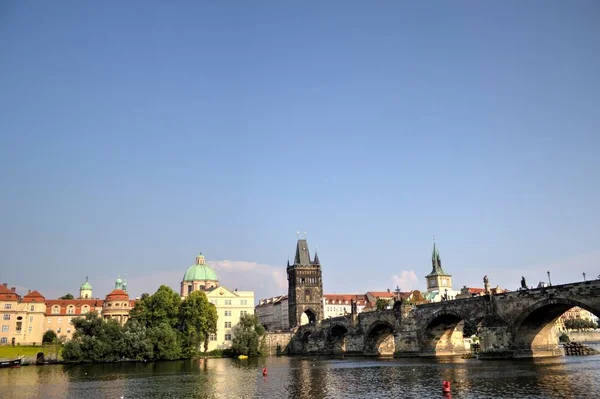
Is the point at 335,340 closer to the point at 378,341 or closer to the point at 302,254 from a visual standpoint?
the point at 378,341

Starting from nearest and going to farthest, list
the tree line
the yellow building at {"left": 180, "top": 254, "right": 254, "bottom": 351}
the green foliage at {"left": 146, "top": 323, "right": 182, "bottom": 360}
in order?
the tree line < the green foliage at {"left": 146, "top": 323, "right": 182, "bottom": 360} < the yellow building at {"left": 180, "top": 254, "right": 254, "bottom": 351}

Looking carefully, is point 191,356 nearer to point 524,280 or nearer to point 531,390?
point 524,280

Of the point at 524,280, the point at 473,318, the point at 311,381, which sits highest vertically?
the point at 524,280

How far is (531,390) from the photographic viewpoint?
3503 cm

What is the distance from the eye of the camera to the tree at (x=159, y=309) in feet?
327

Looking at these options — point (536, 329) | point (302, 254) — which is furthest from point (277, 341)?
point (536, 329)

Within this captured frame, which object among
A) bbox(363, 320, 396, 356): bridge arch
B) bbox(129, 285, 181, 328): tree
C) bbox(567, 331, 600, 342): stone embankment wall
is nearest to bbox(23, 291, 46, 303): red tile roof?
bbox(129, 285, 181, 328): tree

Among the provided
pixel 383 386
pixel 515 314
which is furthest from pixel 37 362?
pixel 515 314

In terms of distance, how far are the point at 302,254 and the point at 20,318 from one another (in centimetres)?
7640

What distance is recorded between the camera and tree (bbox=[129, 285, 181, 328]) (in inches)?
3920

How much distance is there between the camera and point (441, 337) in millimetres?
81312

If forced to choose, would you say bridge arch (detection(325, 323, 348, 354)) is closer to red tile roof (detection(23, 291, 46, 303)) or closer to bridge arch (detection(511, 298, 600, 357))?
bridge arch (detection(511, 298, 600, 357))

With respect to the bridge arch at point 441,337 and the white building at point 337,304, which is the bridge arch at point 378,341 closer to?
the bridge arch at point 441,337

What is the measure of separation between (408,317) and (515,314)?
988 inches
